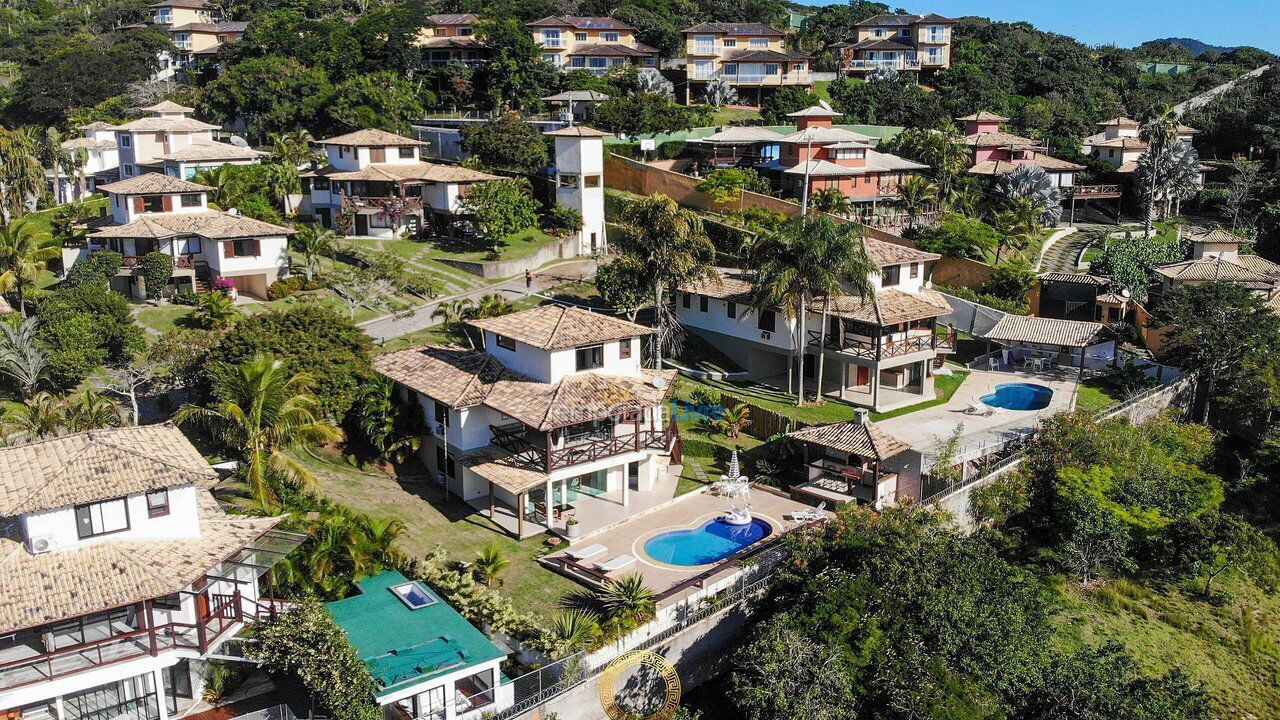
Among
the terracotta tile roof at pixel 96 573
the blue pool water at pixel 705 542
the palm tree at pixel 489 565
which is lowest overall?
the blue pool water at pixel 705 542

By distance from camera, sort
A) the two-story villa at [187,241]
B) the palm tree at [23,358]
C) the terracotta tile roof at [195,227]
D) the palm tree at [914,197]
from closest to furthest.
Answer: the palm tree at [23,358], the terracotta tile roof at [195,227], the two-story villa at [187,241], the palm tree at [914,197]

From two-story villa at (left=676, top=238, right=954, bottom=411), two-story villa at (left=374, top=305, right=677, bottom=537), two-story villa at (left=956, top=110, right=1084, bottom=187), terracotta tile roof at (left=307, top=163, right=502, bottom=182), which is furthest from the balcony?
two-story villa at (left=956, top=110, right=1084, bottom=187)

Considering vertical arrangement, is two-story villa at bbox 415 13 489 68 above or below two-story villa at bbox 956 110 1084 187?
above

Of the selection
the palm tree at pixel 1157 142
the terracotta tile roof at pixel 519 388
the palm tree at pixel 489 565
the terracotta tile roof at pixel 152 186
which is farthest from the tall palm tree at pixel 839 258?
the palm tree at pixel 1157 142

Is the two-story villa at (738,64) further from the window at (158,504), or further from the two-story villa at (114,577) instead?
the window at (158,504)

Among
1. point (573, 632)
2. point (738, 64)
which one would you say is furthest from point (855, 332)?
point (738, 64)

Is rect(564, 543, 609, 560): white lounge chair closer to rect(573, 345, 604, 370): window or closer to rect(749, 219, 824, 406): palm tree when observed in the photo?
rect(573, 345, 604, 370): window

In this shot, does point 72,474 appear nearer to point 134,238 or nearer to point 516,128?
point 134,238
